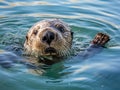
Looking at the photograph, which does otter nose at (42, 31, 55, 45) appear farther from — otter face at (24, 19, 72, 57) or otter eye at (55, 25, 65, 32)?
otter eye at (55, 25, 65, 32)

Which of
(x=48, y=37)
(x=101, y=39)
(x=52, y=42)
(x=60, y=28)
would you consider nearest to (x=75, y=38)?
(x=101, y=39)

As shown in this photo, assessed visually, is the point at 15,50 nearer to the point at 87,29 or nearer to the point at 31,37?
the point at 31,37

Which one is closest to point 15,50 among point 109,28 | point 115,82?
point 115,82

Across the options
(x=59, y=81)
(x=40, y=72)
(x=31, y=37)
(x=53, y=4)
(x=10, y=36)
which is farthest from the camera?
(x=53, y=4)

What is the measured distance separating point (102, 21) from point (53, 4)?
78.3 inches

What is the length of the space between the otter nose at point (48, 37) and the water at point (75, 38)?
Answer: 58cm

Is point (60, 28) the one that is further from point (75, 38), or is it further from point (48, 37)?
point (75, 38)

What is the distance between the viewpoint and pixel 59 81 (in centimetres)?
695

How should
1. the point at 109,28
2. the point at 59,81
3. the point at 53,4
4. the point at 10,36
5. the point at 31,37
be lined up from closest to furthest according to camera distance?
the point at 59,81 → the point at 31,37 → the point at 10,36 → the point at 109,28 → the point at 53,4

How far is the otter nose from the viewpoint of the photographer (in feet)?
24.1

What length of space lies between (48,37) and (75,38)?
9.21ft

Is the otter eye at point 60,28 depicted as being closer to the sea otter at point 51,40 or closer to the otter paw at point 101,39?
the sea otter at point 51,40

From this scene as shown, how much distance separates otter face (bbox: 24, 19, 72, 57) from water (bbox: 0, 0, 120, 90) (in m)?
0.31

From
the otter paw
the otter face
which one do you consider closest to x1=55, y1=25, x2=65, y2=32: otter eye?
the otter face
